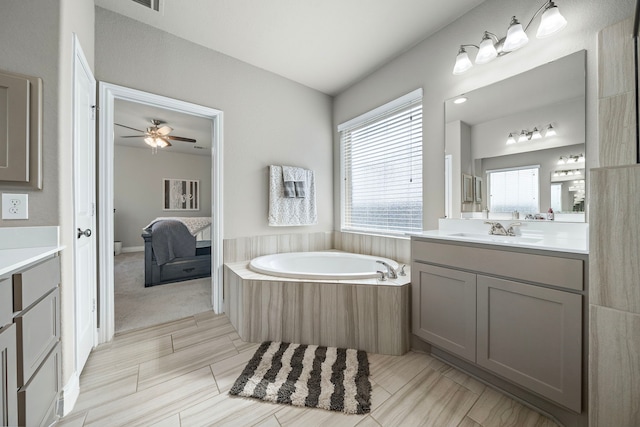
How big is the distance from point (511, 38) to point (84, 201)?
115 inches

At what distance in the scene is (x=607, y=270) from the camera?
989 mm

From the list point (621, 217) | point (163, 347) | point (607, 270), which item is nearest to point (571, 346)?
point (607, 270)

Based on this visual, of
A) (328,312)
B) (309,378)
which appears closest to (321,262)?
(328,312)

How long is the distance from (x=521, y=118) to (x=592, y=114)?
1.14 feet

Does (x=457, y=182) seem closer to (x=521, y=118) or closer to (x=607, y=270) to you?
(x=521, y=118)

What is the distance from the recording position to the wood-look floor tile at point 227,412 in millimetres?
1179

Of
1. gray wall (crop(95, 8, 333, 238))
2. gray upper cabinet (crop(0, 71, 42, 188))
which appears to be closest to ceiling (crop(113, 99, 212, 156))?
gray wall (crop(95, 8, 333, 238))

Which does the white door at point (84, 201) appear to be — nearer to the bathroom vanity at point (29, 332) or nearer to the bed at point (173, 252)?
the bathroom vanity at point (29, 332)

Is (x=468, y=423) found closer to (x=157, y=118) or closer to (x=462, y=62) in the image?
(x=462, y=62)

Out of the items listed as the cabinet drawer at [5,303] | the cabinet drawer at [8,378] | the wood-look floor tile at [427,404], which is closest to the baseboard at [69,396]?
the cabinet drawer at [8,378]

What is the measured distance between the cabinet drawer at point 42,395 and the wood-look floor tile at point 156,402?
0.20 meters

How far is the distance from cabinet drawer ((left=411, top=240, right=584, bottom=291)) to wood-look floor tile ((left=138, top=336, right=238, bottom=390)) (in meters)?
1.57

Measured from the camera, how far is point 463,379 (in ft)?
4.92

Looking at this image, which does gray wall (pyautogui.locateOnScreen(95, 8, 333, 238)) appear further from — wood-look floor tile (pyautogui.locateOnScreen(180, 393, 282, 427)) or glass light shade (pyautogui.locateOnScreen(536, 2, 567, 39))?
glass light shade (pyautogui.locateOnScreen(536, 2, 567, 39))
